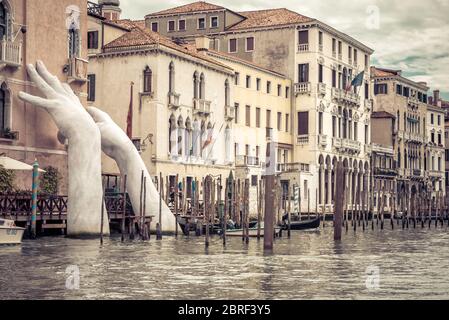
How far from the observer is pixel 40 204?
3073cm

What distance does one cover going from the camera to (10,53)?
31891 millimetres

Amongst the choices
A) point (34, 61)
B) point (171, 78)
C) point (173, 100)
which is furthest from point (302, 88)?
point (34, 61)

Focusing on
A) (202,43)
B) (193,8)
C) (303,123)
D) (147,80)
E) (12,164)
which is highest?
(193,8)

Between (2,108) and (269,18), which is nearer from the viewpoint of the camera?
(2,108)

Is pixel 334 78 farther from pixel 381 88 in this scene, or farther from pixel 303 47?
→ pixel 381 88

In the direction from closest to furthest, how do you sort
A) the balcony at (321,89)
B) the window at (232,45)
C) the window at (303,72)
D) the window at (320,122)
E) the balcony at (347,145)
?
the window at (303,72)
the balcony at (321,89)
the window at (232,45)
the window at (320,122)
the balcony at (347,145)

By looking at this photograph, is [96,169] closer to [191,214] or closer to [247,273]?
[191,214]

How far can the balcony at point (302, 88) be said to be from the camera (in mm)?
56938

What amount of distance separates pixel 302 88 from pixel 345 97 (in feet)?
19.0

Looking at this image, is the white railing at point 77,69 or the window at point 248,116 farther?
the window at point 248,116

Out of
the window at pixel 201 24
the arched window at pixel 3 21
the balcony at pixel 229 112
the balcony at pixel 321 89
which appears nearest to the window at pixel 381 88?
the balcony at pixel 321 89

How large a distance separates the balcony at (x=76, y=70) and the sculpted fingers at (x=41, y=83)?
254 cm

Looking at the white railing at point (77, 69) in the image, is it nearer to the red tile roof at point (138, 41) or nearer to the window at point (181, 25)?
the red tile roof at point (138, 41)
